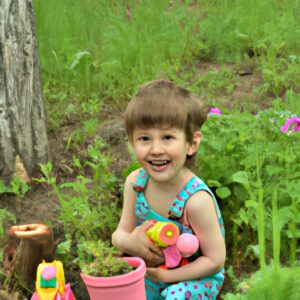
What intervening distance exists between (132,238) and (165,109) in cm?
57

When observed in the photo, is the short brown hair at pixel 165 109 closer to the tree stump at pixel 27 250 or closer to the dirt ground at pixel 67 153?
the tree stump at pixel 27 250

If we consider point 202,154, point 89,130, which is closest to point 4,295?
point 202,154

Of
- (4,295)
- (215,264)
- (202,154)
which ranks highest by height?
(202,154)

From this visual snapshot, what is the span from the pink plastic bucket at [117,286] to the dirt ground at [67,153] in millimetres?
787

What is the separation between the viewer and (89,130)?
160 inches

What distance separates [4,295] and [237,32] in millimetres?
3374

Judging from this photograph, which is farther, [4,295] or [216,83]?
[216,83]

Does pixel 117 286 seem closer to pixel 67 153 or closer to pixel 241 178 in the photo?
pixel 241 178

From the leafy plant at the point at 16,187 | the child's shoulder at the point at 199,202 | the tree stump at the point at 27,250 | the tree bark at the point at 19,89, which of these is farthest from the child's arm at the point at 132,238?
the tree bark at the point at 19,89

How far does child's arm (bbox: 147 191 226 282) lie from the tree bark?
4.24ft

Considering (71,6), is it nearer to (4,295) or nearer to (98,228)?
(98,228)

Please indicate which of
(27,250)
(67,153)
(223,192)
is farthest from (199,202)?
(67,153)

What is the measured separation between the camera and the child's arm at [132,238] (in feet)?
8.34

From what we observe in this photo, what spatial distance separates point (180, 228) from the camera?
2.57m
